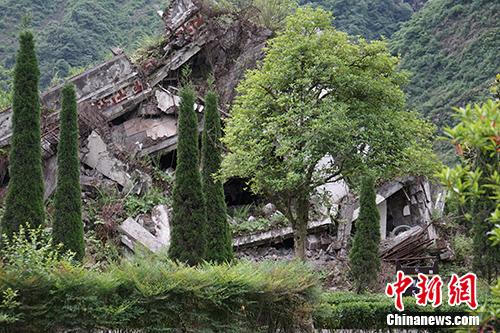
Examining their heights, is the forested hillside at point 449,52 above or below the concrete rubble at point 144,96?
above

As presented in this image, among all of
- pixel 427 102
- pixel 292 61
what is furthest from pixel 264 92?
pixel 427 102

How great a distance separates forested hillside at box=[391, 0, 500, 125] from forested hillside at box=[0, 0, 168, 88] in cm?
1533

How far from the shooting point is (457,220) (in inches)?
1088

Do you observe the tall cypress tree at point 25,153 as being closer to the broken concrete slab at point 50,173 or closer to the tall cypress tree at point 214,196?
the tall cypress tree at point 214,196

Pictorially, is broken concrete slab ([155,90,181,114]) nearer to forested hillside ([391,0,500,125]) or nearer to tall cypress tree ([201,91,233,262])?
tall cypress tree ([201,91,233,262])

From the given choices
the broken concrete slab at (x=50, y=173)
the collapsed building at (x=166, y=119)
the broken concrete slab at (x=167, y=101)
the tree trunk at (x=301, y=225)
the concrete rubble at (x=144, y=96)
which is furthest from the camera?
the broken concrete slab at (x=167, y=101)

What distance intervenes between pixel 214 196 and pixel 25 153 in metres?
4.88

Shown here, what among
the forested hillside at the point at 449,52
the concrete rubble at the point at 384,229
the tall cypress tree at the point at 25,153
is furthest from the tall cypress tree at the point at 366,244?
the forested hillside at the point at 449,52

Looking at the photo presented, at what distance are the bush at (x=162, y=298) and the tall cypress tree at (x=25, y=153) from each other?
6.52m

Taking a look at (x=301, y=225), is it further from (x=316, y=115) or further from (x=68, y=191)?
(x=68, y=191)

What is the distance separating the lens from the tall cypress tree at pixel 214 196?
1828cm

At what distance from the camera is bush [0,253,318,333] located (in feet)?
34.6

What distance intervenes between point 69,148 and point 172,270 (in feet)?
24.5

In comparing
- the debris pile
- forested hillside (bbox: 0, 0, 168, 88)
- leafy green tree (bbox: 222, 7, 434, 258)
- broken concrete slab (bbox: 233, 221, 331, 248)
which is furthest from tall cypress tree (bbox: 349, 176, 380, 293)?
forested hillside (bbox: 0, 0, 168, 88)
